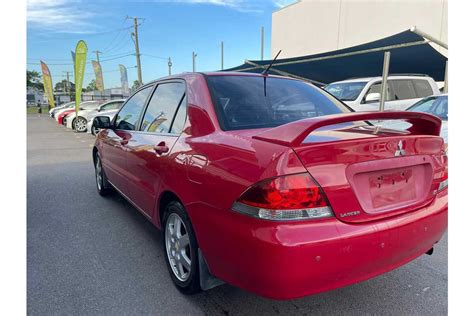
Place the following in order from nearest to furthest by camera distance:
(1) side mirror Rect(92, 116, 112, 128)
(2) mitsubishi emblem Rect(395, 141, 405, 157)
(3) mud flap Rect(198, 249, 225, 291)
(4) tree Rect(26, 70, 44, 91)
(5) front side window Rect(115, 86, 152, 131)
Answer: (2) mitsubishi emblem Rect(395, 141, 405, 157)
(3) mud flap Rect(198, 249, 225, 291)
(5) front side window Rect(115, 86, 152, 131)
(1) side mirror Rect(92, 116, 112, 128)
(4) tree Rect(26, 70, 44, 91)

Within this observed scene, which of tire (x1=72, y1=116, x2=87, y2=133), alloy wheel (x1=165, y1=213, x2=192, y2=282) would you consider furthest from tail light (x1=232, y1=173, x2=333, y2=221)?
tire (x1=72, y1=116, x2=87, y2=133)

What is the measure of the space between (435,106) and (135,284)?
621 cm

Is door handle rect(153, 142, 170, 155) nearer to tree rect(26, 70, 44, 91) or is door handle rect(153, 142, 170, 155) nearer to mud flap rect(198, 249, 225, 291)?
mud flap rect(198, 249, 225, 291)

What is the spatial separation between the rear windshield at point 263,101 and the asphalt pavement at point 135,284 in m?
1.28

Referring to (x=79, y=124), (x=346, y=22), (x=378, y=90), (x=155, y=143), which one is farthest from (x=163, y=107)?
(x=346, y=22)

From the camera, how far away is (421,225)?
1954 millimetres

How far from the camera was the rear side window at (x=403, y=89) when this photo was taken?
9.30 metres

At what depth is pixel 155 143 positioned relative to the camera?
2797 mm

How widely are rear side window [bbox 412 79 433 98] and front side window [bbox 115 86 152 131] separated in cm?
856

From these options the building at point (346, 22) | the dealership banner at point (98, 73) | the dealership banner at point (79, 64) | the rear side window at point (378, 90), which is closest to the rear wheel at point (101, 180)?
the rear side window at point (378, 90)

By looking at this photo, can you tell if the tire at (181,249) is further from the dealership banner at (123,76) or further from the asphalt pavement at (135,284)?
the dealership banner at (123,76)

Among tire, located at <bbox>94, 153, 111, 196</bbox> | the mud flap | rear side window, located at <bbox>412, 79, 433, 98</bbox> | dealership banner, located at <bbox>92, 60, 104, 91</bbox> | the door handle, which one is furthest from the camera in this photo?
dealership banner, located at <bbox>92, 60, 104, 91</bbox>

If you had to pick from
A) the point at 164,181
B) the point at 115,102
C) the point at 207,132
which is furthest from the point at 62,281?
the point at 115,102

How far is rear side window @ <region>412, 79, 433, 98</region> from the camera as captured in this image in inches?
374
